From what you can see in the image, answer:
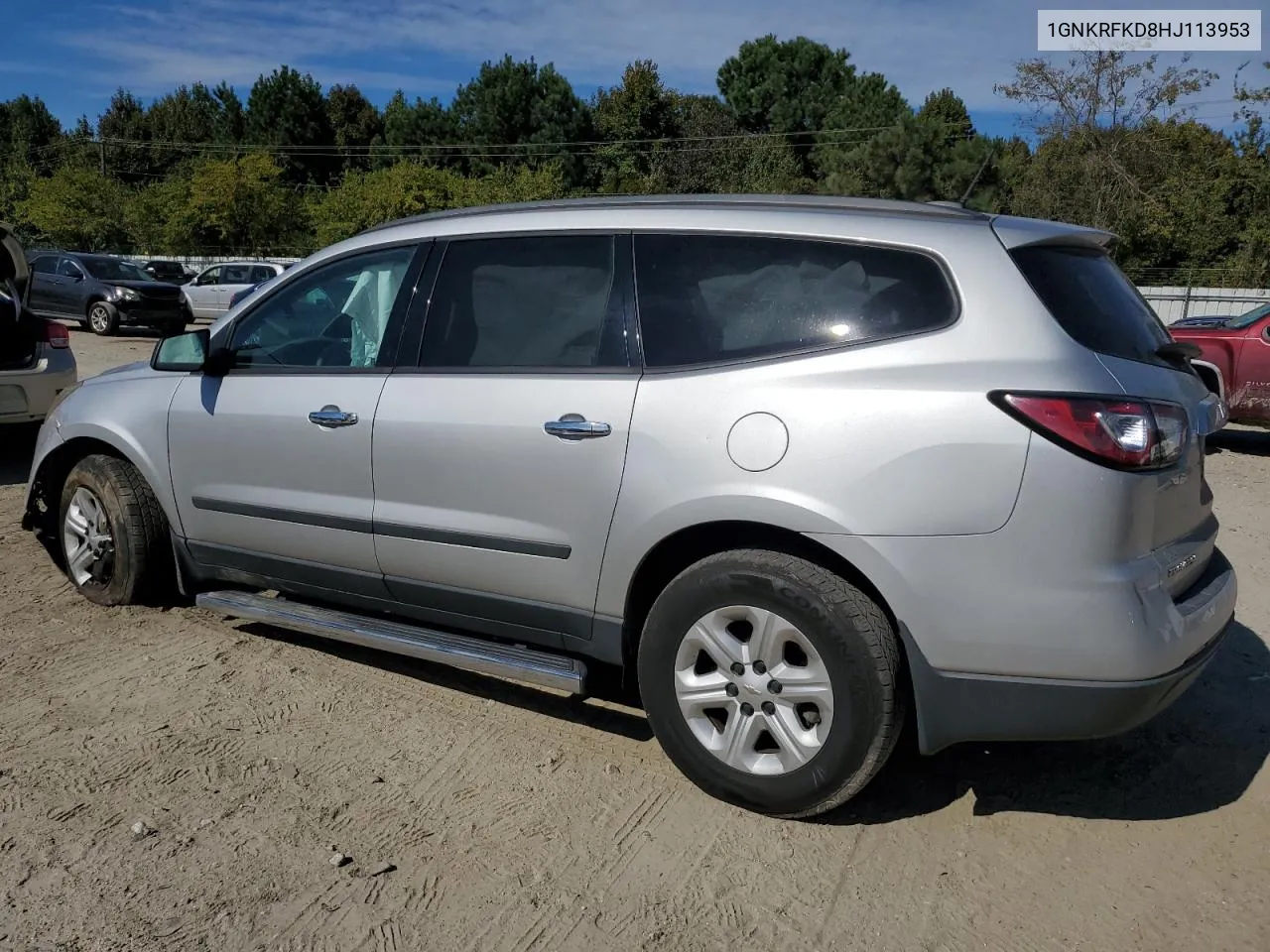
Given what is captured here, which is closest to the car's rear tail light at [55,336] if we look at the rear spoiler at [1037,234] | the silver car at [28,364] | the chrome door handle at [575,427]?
the silver car at [28,364]

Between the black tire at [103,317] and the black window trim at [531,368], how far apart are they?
2019cm

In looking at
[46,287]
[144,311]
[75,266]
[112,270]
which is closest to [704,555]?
[144,311]

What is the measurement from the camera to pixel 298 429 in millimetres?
4066

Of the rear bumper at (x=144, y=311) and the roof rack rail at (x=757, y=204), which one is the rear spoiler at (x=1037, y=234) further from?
the rear bumper at (x=144, y=311)

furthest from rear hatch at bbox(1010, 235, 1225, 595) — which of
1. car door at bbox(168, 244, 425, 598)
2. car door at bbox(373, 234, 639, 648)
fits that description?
car door at bbox(168, 244, 425, 598)

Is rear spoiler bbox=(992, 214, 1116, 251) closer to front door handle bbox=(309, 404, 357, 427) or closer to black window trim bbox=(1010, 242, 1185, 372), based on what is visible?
black window trim bbox=(1010, 242, 1185, 372)

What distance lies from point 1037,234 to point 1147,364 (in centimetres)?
50

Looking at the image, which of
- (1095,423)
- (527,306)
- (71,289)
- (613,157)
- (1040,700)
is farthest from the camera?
(613,157)

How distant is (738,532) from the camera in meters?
3.22

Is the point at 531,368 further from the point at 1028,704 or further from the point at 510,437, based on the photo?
the point at 1028,704

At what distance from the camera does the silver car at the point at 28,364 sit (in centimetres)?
770

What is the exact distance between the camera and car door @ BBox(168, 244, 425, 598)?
397 centimetres

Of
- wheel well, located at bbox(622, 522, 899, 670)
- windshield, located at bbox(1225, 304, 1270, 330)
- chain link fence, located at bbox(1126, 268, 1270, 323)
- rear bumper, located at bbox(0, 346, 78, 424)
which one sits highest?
rear bumper, located at bbox(0, 346, 78, 424)

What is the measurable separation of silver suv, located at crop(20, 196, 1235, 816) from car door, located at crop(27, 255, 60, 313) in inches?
847
